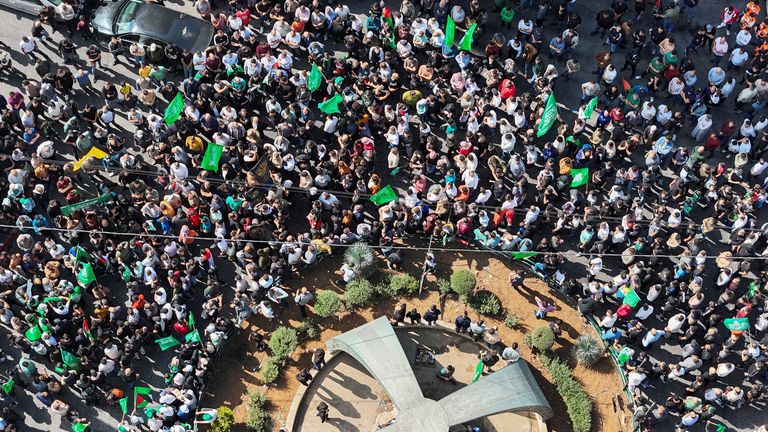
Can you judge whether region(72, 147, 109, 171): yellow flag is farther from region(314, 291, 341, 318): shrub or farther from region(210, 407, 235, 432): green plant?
region(210, 407, 235, 432): green plant

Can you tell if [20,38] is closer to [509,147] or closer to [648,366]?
[509,147]

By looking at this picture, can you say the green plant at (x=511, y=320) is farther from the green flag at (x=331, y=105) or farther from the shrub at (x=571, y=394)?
the green flag at (x=331, y=105)

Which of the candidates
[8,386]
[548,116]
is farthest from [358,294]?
[8,386]

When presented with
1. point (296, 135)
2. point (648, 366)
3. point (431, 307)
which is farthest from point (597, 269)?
point (296, 135)

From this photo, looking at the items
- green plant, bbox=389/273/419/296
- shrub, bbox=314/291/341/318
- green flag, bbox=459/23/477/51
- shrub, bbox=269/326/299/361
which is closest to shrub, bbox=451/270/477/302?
green plant, bbox=389/273/419/296

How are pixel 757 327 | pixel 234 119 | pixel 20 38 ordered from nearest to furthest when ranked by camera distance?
pixel 757 327, pixel 234 119, pixel 20 38

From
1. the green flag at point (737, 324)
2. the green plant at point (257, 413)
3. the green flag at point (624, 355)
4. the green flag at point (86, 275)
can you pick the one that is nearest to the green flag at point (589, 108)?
the green flag at point (624, 355)
